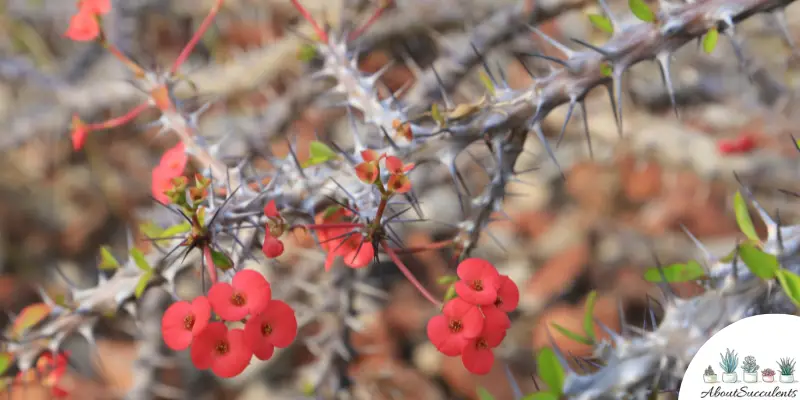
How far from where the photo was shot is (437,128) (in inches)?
31.3

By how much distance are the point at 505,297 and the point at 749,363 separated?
333mm

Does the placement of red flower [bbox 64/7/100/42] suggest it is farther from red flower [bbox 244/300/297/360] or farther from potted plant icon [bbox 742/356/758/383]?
potted plant icon [bbox 742/356/758/383]

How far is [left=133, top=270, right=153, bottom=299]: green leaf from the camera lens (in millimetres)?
770

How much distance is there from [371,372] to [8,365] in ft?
3.07

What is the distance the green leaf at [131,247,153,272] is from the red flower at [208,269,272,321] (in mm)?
182

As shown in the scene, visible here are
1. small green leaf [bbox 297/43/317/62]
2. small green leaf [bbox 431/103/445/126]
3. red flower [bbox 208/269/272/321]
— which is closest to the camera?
red flower [bbox 208/269/272/321]

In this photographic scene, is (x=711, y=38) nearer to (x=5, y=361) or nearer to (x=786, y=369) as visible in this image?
(x=786, y=369)

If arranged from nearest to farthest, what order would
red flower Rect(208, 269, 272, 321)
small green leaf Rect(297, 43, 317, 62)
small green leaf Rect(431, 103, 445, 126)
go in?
1. red flower Rect(208, 269, 272, 321)
2. small green leaf Rect(431, 103, 445, 126)
3. small green leaf Rect(297, 43, 317, 62)

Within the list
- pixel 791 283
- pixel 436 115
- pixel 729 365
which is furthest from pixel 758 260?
pixel 436 115

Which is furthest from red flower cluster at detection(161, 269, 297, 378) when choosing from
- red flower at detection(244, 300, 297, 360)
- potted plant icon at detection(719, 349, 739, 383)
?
potted plant icon at detection(719, 349, 739, 383)

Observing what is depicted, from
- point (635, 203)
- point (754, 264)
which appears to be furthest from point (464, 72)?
point (635, 203)

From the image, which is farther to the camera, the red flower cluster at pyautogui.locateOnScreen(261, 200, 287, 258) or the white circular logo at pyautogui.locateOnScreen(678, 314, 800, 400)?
the white circular logo at pyautogui.locateOnScreen(678, 314, 800, 400)

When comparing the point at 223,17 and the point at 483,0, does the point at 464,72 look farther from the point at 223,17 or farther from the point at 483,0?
the point at 223,17

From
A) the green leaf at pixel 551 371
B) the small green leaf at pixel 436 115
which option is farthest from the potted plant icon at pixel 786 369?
the small green leaf at pixel 436 115
